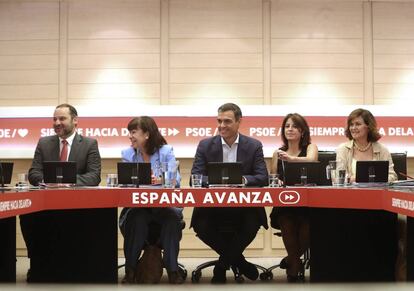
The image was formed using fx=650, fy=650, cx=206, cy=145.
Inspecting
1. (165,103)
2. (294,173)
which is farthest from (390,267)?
(165,103)

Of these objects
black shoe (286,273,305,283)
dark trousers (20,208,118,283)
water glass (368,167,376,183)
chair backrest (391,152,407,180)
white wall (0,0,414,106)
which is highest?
white wall (0,0,414,106)

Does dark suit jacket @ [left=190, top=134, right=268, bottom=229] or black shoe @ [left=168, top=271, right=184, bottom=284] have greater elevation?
dark suit jacket @ [left=190, top=134, right=268, bottom=229]

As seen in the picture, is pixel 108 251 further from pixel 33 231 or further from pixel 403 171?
pixel 403 171

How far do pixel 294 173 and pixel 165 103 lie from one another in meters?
2.63

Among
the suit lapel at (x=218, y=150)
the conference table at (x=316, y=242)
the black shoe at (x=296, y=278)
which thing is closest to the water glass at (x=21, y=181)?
the conference table at (x=316, y=242)

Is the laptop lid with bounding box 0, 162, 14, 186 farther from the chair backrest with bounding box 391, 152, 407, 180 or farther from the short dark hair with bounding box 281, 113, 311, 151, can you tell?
the chair backrest with bounding box 391, 152, 407, 180

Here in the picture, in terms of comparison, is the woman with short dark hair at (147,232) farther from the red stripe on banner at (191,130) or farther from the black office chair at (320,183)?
the red stripe on banner at (191,130)

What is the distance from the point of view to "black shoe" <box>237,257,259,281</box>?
15.4 ft

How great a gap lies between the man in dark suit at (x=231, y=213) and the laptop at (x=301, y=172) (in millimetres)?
323

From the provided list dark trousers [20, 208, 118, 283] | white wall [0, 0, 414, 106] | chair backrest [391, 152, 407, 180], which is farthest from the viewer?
white wall [0, 0, 414, 106]

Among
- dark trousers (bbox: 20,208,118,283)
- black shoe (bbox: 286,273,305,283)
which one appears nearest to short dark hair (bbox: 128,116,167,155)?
dark trousers (bbox: 20,208,118,283)

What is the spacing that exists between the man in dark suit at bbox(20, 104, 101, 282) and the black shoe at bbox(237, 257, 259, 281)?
123 centimetres

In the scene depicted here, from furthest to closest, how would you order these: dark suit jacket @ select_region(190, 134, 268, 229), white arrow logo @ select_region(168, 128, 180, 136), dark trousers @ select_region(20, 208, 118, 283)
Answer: white arrow logo @ select_region(168, 128, 180, 136), dark suit jacket @ select_region(190, 134, 268, 229), dark trousers @ select_region(20, 208, 118, 283)

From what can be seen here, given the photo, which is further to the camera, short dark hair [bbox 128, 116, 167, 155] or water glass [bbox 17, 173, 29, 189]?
short dark hair [bbox 128, 116, 167, 155]
